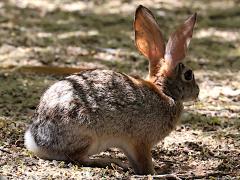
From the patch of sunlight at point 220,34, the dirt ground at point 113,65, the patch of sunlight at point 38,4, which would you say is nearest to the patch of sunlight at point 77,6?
the dirt ground at point 113,65

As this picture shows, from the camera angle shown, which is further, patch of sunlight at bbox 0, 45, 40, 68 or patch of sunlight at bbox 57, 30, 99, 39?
patch of sunlight at bbox 57, 30, 99, 39

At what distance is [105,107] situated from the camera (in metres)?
5.59

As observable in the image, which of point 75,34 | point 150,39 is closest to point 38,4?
point 75,34

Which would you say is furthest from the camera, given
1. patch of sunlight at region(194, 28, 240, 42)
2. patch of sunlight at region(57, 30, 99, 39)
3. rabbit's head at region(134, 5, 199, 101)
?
patch of sunlight at region(194, 28, 240, 42)

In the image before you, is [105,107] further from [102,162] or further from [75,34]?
[75,34]

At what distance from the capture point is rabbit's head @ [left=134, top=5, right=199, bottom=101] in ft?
20.5

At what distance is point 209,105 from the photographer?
7.77 meters

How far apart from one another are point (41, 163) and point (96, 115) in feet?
1.89

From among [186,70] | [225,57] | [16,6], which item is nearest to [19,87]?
[186,70]

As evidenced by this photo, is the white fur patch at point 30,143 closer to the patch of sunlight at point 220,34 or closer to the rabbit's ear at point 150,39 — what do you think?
the rabbit's ear at point 150,39

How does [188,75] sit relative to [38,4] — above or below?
above

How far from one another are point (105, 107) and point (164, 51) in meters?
1.03

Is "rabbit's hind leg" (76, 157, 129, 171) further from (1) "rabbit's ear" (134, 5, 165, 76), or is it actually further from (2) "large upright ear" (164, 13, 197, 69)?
(2) "large upright ear" (164, 13, 197, 69)

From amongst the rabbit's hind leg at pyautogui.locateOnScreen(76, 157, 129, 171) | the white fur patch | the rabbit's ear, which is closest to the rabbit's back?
the white fur patch
